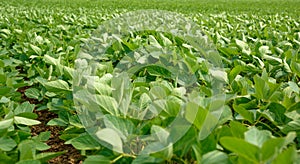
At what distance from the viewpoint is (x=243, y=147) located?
78cm

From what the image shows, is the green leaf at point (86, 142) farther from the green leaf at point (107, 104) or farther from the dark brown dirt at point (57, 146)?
the dark brown dirt at point (57, 146)

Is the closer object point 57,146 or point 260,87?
point 260,87

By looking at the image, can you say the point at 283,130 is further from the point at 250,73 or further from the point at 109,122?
the point at 250,73

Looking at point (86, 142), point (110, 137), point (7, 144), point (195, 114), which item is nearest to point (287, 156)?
point (195, 114)

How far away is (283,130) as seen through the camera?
1.14 meters

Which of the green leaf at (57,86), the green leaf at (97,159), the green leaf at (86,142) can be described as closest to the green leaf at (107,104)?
the green leaf at (86,142)

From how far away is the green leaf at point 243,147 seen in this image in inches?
30.0

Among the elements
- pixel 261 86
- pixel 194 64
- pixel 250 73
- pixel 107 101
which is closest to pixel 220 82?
pixel 194 64

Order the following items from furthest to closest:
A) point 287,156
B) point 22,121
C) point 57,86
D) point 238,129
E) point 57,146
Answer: point 57,146
point 57,86
point 22,121
point 238,129
point 287,156

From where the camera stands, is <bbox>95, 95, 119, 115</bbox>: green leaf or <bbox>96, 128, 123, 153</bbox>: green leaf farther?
<bbox>95, 95, 119, 115</bbox>: green leaf

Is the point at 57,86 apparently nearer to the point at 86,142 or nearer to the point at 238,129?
the point at 86,142

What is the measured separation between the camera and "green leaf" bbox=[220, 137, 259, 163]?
761 mm

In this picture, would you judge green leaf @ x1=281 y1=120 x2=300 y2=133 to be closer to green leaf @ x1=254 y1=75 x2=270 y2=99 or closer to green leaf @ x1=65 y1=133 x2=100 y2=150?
green leaf @ x1=254 y1=75 x2=270 y2=99

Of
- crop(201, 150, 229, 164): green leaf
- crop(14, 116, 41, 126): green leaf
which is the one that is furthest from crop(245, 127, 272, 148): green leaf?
crop(14, 116, 41, 126): green leaf
